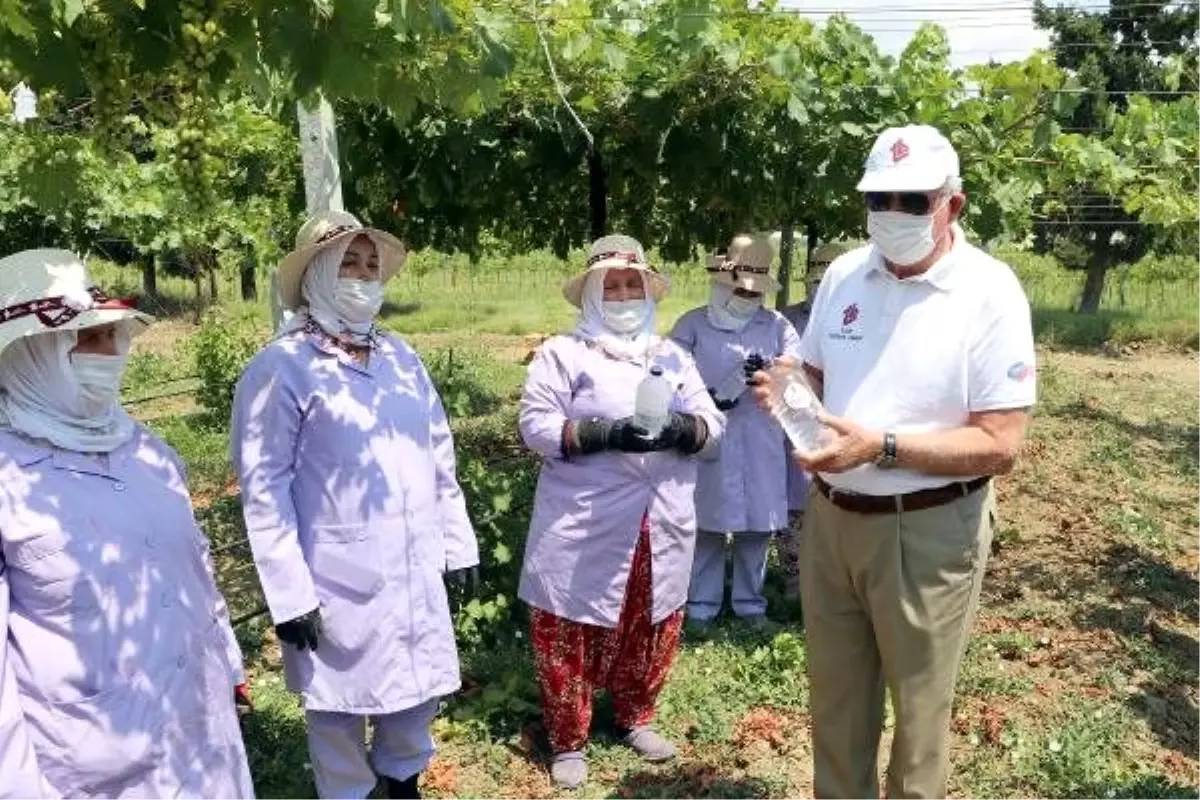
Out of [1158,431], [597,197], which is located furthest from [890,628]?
[1158,431]

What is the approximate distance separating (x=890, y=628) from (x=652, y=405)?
1.09 meters

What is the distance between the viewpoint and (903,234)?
2.73m

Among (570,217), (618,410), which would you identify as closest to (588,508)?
(618,410)

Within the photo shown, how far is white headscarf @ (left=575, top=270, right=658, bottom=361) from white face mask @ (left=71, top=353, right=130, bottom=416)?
1804 mm

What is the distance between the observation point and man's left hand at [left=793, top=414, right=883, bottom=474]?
2.67 m

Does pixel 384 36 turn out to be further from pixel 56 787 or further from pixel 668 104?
pixel 668 104

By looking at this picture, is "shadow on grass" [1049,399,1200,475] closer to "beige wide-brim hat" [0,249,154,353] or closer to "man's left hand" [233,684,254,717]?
"man's left hand" [233,684,254,717]

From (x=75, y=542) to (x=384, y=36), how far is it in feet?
4.07

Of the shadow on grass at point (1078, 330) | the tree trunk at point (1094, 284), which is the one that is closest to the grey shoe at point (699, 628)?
the shadow on grass at point (1078, 330)

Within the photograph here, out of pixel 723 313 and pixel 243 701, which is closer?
pixel 243 701

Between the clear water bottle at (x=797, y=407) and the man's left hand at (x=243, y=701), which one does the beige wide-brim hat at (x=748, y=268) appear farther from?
the man's left hand at (x=243, y=701)

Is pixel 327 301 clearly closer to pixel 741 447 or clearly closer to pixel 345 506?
pixel 345 506

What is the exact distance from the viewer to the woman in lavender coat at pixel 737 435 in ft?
16.9

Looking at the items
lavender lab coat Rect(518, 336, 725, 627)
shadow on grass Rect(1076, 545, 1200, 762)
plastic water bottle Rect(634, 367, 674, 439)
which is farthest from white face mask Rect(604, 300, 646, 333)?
shadow on grass Rect(1076, 545, 1200, 762)
